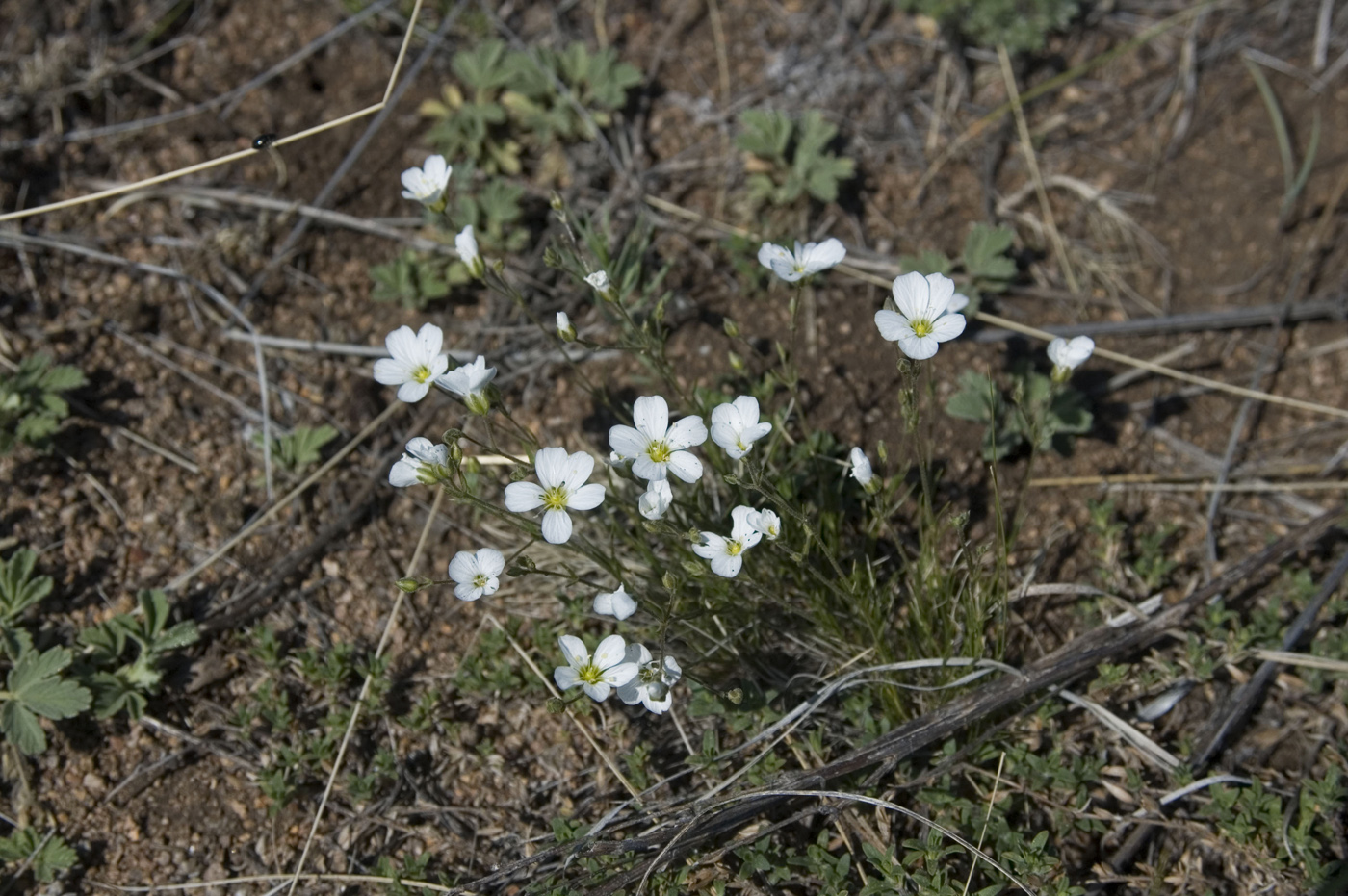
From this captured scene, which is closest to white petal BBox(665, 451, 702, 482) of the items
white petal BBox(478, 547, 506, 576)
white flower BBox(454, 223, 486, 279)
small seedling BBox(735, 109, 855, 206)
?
white petal BBox(478, 547, 506, 576)

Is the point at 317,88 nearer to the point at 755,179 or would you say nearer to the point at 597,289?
the point at 755,179

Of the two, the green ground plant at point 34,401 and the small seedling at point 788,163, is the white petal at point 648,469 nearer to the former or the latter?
the small seedling at point 788,163

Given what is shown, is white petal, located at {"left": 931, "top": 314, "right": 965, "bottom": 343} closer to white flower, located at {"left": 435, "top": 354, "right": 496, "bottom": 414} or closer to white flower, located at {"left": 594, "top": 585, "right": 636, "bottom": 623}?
white flower, located at {"left": 594, "top": 585, "right": 636, "bottom": 623}

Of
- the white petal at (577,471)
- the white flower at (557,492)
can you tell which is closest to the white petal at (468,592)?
the white flower at (557,492)

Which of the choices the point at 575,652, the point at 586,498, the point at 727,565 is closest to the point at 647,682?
the point at 575,652

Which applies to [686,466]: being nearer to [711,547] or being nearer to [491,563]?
[711,547]

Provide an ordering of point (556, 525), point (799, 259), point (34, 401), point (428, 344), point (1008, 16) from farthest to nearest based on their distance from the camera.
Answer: point (1008, 16) → point (34, 401) → point (799, 259) → point (428, 344) → point (556, 525)
